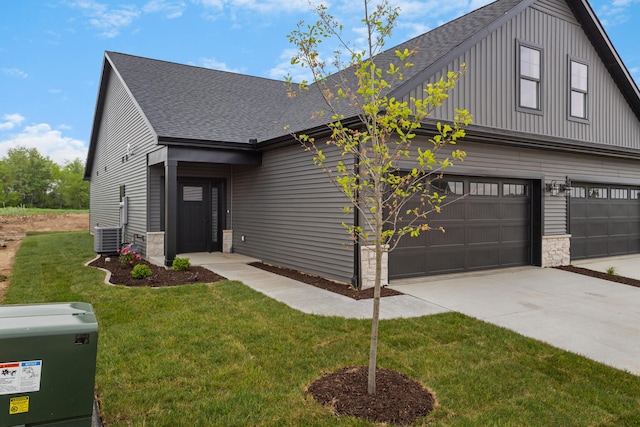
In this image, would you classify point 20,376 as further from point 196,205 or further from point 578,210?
point 578,210

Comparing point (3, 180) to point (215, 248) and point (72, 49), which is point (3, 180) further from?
point (215, 248)

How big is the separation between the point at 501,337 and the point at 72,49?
33569 millimetres

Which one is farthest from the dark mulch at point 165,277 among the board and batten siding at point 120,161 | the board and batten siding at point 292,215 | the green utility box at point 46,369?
the green utility box at point 46,369

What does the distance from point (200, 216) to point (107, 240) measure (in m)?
2.95

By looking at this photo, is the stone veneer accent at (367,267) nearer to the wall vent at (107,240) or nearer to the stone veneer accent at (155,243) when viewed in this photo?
the stone veneer accent at (155,243)

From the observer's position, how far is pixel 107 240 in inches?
497

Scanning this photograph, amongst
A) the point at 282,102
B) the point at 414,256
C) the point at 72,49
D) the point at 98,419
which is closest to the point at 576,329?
the point at 414,256

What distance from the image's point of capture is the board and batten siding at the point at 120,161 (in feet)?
39.4

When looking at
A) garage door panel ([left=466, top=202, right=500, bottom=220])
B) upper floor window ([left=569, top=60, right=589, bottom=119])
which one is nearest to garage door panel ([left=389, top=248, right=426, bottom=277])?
garage door panel ([left=466, top=202, right=500, bottom=220])

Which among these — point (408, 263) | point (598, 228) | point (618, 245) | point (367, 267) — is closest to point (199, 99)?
point (367, 267)

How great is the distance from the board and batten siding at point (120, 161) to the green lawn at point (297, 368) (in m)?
6.20

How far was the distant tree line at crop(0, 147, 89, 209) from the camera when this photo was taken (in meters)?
53.8

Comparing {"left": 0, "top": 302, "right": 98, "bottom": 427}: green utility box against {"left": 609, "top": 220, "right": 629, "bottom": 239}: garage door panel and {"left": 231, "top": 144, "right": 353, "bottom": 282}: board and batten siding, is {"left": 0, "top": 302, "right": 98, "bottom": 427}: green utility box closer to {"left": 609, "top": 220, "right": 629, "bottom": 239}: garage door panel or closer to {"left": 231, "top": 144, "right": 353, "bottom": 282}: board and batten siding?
{"left": 231, "top": 144, "right": 353, "bottom": 282}: board and batten siding

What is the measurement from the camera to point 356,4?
12.6ft
